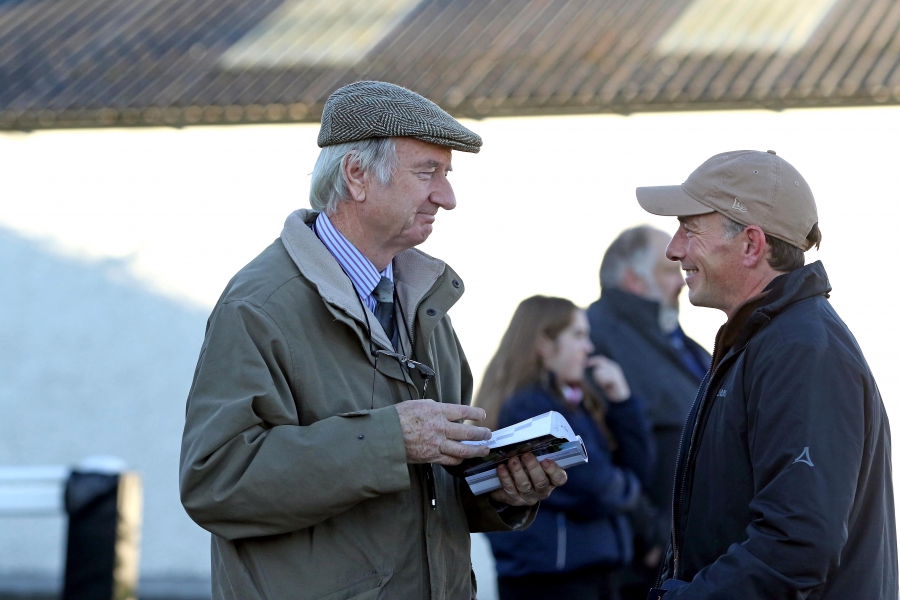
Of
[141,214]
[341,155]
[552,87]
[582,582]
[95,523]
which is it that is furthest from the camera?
[141,214]

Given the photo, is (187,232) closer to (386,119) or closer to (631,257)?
(631,257)

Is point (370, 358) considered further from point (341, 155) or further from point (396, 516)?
point (341, 155)

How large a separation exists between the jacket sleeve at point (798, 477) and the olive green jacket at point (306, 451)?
659 mm

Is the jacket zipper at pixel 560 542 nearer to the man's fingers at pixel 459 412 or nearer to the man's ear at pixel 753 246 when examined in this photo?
the man's fingers at pixel 459 412

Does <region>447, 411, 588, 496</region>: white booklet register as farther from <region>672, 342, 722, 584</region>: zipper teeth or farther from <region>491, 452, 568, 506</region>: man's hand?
<region>672, 342, 722, 584</region>: zipper teeth

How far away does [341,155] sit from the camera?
2.60 meters

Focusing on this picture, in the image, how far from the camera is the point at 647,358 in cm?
500

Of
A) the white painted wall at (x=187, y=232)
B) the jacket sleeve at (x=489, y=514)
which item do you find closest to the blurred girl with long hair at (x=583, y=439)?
the jacket sleeve at (x=489, y=514)

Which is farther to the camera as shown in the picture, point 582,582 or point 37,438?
point 37,438

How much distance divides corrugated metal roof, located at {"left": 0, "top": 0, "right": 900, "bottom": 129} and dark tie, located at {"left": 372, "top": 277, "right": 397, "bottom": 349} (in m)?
4.99

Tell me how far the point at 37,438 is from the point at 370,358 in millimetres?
6448

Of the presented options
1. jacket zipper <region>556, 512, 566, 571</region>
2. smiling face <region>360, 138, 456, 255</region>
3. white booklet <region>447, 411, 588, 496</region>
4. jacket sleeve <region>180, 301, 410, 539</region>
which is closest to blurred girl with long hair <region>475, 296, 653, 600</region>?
jacket zipper <region>556, 512, 566, 571</region>

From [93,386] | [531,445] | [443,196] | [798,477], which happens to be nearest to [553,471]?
[531,445]

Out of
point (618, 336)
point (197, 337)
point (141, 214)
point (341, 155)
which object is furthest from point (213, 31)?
point (341, 155)
